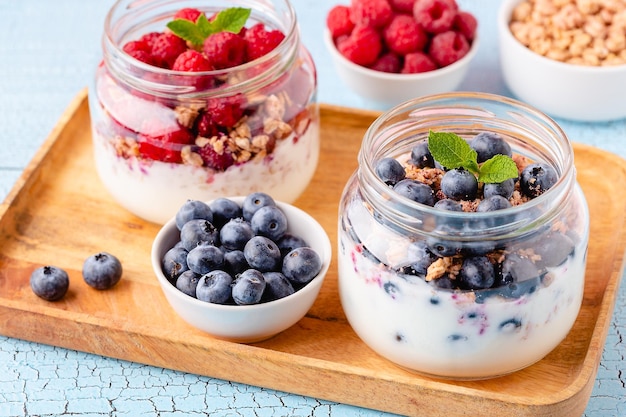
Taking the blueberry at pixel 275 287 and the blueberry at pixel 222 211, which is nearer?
the blueberry at pixel 275 287

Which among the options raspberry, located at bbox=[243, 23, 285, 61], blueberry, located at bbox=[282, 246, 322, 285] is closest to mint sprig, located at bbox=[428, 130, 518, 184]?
blueberry, located at bbox=[282, 246, 322, 285]

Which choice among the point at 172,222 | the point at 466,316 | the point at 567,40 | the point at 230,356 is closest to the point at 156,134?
the point at 172,222

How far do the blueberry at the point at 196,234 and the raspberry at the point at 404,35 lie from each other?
0.86 metres

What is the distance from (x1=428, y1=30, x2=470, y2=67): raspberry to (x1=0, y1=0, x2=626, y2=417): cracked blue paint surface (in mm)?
194

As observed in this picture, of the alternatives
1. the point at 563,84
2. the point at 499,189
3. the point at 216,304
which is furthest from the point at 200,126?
the point at 563,84

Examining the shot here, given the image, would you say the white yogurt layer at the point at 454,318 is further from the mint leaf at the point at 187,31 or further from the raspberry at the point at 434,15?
the raspberry at the point at 434,15

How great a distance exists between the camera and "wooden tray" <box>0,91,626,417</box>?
1.62 metres

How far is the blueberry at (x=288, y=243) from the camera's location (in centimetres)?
179

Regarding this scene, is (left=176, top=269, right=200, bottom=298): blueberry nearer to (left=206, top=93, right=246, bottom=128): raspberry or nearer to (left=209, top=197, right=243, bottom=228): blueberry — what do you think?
(left=209, top=197, right=243, bottom=228): blueberry

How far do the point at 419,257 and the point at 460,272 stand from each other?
69 mm

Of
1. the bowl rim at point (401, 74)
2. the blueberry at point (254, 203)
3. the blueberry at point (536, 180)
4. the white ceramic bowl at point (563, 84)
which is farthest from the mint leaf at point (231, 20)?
the white ceramic bowl at point (563, 84)

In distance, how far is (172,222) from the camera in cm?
184

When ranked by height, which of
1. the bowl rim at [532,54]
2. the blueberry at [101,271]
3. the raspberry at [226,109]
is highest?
the raspberry at [226,109]

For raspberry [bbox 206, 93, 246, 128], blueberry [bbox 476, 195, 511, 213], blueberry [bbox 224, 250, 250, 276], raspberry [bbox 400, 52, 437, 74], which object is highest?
blueberry [bbox 476, 195, 511, 213]
